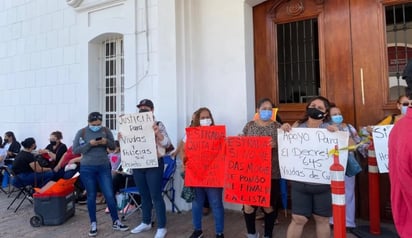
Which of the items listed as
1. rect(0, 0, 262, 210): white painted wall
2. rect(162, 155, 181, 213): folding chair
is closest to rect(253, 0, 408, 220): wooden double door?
rect(0, 0, 262, 210): white painted wall

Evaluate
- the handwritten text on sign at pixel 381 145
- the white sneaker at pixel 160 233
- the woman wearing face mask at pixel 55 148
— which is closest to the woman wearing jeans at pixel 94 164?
the white sneaker at pixel 160 233

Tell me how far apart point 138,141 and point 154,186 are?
66 cm

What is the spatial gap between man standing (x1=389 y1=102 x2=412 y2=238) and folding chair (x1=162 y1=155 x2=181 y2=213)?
4.07 metres

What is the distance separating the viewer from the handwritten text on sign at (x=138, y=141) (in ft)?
14.3

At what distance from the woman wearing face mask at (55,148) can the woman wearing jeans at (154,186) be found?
342cm

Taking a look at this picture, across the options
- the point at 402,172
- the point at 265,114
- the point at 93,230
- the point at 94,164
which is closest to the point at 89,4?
the point at 94,164

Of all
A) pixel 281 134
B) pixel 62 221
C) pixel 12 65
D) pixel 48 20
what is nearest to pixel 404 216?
pixel 281 134

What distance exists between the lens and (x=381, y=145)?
12.2 feet

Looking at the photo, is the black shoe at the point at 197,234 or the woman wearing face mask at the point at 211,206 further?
the black shoe at the point at 197,234

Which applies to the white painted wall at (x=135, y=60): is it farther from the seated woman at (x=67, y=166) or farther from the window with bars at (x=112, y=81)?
the seated woman at (x=67, y=166)

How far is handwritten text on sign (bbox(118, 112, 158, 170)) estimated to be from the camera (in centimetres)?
435

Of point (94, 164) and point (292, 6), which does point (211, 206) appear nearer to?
point (94, 164)

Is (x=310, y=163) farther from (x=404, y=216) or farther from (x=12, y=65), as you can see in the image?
(x=12, y=65)

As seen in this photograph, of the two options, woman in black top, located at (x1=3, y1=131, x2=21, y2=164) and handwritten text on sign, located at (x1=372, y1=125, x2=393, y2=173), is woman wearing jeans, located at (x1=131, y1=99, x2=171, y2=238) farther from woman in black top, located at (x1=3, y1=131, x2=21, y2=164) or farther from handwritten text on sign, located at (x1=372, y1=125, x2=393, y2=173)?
woman in black top, located at (x1=3, y1=131, x2=21, y2=164)
